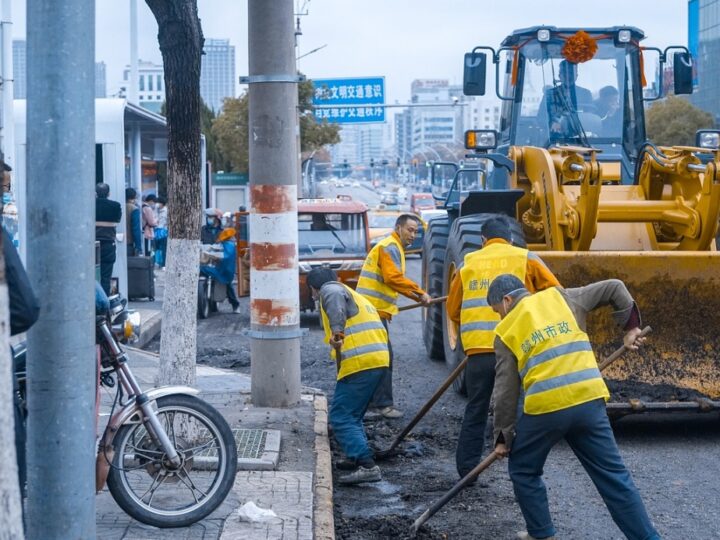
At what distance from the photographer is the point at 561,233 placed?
31.1 feet

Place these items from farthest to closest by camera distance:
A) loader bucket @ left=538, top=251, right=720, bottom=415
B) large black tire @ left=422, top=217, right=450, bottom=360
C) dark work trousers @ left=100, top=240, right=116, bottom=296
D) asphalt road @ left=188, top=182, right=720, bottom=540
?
1. dark work trousers @ left=100, top=240, right=116, bottom=296
2. large black tire @ left=422, top=217, right=450, bottom=360
3. loader bucket @ left=538, top=251, right=720, bottom=415
4. asphalt road @ left=188, top=182, right=720, bottom=540

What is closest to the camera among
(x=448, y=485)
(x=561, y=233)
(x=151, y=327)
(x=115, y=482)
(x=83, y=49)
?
(x=83, y=49)

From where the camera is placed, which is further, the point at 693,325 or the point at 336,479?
the point at 693,325

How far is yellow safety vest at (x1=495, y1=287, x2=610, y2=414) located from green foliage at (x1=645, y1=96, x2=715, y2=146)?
160 feet

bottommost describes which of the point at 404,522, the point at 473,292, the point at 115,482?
the point at 404,522

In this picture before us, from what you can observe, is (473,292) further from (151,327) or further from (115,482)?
(151,327)

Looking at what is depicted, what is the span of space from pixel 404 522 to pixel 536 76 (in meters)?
6.09

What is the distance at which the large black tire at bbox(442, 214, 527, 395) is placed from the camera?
948 cm

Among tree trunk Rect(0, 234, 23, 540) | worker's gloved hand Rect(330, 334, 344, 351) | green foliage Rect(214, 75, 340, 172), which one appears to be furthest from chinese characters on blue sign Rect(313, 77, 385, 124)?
tree trunk Rect(0, 234, 23, 540)

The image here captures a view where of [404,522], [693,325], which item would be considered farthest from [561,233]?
[404,522]

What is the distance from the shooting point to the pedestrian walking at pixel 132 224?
60.1 feet

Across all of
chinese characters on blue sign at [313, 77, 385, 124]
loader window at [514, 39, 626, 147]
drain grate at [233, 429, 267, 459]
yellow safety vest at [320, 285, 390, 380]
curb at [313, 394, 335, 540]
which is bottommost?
curb at [313, 394, 335, 540]

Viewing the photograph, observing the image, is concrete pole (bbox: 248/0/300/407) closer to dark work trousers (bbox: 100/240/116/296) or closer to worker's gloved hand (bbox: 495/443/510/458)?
worker's gloved hand (bbox: 495/443/510/458)

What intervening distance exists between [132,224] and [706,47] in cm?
6393
